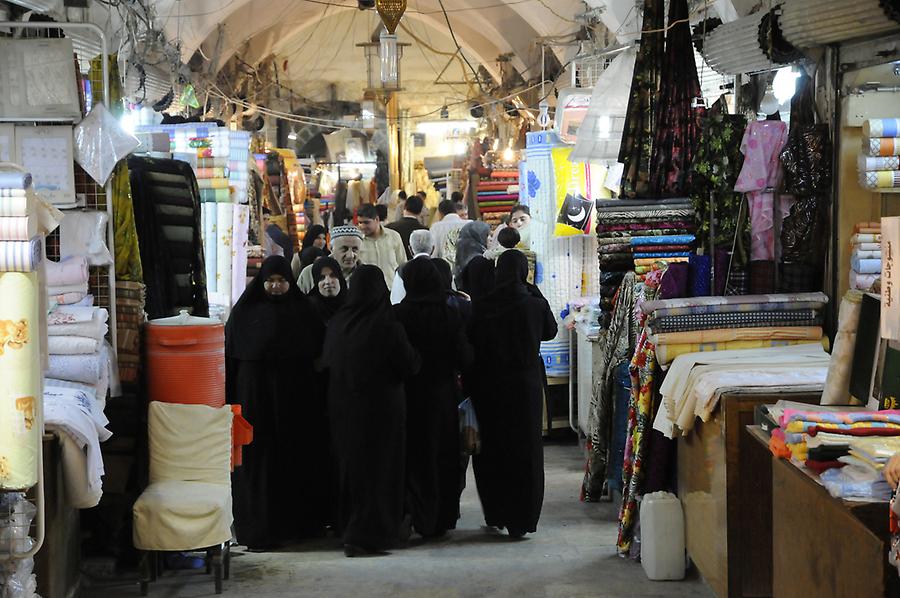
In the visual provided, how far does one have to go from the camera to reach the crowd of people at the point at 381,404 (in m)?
6.43

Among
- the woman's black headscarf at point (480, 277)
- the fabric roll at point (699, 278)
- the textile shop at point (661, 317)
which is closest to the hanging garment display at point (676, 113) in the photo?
the textile shop at point (661, 317)

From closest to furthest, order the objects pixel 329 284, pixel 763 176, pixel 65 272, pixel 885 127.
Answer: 1. pixel 885 127
2. pixel 65 272
3. pixel 763 176
4. pixel 329 284

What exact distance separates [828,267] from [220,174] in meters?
4.40

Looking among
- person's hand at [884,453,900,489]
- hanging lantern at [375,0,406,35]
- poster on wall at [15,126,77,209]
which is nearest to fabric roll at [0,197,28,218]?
poster on wall at [15,126,77,209]

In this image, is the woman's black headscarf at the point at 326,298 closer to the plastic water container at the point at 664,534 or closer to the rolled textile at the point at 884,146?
the plastic water container at the point at 664,534

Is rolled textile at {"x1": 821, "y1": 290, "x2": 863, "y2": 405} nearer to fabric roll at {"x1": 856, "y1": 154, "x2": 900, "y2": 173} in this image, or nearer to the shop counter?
the shop counter

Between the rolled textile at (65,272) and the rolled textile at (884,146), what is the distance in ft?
10.6

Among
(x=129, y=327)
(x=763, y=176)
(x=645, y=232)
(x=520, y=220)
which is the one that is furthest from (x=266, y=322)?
(x=520, y=220)

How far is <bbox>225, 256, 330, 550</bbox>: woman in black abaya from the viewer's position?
6.61 meters

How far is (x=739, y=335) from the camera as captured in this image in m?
5.55

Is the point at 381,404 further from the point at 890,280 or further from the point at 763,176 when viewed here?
the point at 890,280

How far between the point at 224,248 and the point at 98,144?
3274 millimetres

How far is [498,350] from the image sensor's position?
6781 mm

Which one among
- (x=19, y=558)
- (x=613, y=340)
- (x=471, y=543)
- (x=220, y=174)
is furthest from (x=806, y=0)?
(x=220, y=174)
